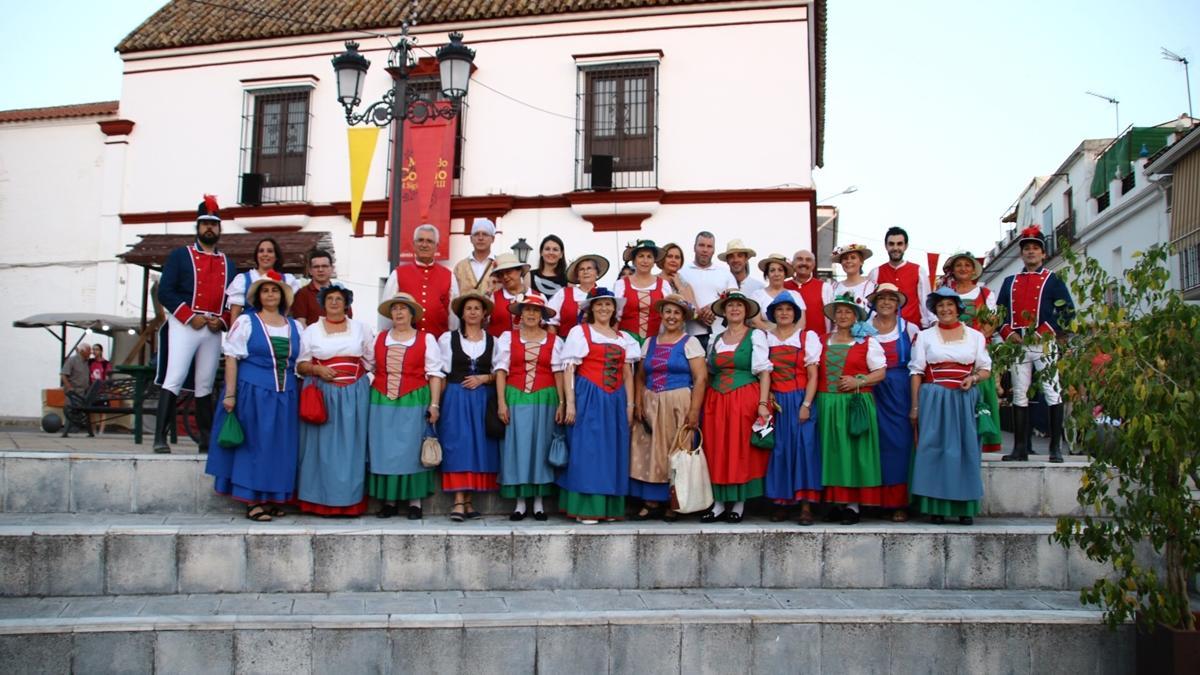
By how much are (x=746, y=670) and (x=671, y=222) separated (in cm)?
1061

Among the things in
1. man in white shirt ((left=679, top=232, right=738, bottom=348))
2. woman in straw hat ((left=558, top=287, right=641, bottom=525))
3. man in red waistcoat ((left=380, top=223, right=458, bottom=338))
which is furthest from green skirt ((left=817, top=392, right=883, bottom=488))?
man in red waistcoat ((left=380, top=223, right=458, bottom=338))

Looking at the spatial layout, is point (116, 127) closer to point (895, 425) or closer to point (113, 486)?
point (113, 486)

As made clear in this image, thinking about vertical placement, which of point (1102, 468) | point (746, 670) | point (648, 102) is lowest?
point (746, 670)

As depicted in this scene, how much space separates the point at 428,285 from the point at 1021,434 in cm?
511

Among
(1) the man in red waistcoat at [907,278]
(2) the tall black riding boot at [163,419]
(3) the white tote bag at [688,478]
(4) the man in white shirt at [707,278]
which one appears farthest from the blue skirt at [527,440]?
(1) the man in red waistcoat at [907,278]

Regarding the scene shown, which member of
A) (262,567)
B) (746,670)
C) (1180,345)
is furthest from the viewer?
(262,567)

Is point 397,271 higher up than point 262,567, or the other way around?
point 397,271

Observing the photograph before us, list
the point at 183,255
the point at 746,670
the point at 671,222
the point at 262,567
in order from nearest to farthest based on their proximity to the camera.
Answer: the point at 746,670
the point at 262,567
the point at 183,255
the point at 671,222

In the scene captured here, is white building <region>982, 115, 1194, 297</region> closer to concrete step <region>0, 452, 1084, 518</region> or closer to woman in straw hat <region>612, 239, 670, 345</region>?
woman in straw hat <region>612, 239, 670, 345</region>

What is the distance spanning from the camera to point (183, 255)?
23.5ft

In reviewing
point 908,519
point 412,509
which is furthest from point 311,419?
point 908,519

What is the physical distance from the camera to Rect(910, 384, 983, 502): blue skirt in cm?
637

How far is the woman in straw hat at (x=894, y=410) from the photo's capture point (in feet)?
21.8

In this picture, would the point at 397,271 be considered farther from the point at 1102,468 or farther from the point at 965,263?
the point at 1102,468
